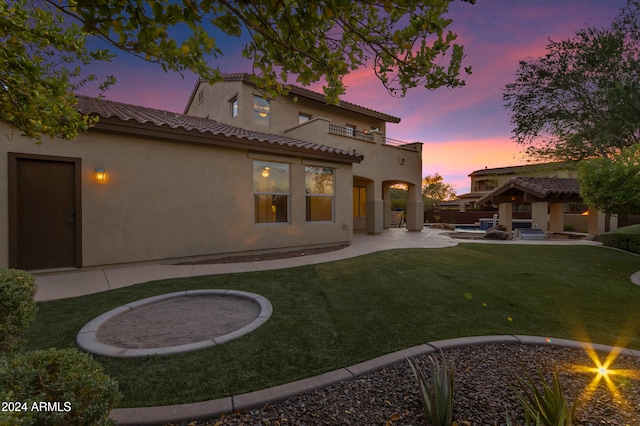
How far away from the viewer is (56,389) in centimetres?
128

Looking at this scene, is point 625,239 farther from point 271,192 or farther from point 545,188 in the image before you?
point 271,192

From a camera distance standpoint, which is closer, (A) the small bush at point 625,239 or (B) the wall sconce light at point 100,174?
(B) the wall sconce light at point 100,174

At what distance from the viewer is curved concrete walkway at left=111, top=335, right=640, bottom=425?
2074 millimetres

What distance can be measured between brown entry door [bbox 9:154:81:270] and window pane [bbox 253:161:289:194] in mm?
4414

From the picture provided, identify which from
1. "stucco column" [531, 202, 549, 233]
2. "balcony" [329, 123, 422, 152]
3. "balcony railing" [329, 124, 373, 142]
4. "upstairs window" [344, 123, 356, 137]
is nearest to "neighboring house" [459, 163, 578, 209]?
"stucco column" [531, 202, 549, 233]

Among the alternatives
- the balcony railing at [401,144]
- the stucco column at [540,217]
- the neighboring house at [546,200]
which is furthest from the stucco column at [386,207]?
the stucco column at [540,217]

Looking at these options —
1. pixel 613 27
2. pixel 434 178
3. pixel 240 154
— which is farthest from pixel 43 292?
pixel 434 178

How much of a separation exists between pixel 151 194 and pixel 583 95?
1973 centimetres

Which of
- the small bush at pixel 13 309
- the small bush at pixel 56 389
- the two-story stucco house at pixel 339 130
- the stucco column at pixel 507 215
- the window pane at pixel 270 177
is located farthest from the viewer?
the stucco column at pixel 507 215

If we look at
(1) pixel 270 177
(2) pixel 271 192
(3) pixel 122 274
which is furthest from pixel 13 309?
(1) pixel 270 177

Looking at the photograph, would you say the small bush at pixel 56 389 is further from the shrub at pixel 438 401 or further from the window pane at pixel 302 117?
the window pane at pixel 302 117

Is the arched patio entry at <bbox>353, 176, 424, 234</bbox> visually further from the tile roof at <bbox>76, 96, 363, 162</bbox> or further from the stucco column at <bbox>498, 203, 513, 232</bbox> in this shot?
the stucco column at <bbox>498, 203, 513, 232</bbox>

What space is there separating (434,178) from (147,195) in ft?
139

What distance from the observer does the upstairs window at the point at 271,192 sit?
9.23 metres
